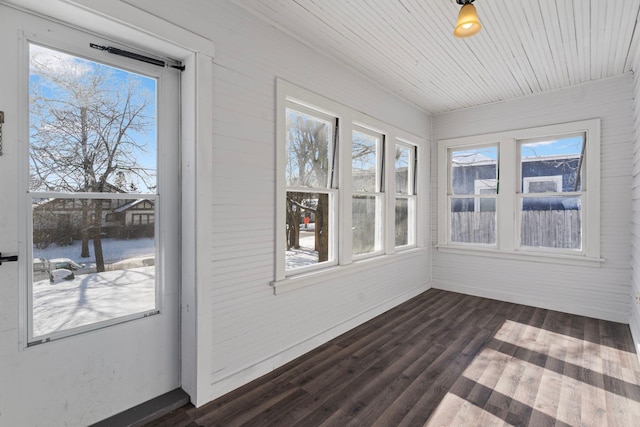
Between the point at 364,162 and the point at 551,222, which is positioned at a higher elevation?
the point at 364,162

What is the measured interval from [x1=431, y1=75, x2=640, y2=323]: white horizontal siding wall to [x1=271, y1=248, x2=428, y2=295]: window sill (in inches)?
57.6

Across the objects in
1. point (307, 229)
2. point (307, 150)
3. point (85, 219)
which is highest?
point (307, 150)

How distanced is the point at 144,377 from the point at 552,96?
5466mm

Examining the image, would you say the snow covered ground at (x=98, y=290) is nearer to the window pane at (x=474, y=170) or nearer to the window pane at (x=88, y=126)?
the window pane at (x=88, y=126)

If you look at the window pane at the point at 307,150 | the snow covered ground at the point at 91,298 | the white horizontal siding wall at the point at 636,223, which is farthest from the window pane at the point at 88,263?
the white horizontal siding wall at the point at 636,223

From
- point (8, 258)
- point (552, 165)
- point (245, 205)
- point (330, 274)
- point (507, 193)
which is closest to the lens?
point (8, 258)

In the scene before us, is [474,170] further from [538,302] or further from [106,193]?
[106,193]

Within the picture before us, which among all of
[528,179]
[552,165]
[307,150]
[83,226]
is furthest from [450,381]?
[552,165]

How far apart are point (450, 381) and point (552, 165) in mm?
3425

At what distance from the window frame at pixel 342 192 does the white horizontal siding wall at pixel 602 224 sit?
1.01 m

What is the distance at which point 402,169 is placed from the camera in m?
4.67

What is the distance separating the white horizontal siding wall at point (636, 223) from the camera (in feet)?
10.1

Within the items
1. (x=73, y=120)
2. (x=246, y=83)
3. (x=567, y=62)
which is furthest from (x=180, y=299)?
(x=567, y=62)

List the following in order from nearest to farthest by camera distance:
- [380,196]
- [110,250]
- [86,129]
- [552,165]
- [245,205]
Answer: [86,129]
[110,250]
[245,205]
[380,196]
[552,165]
